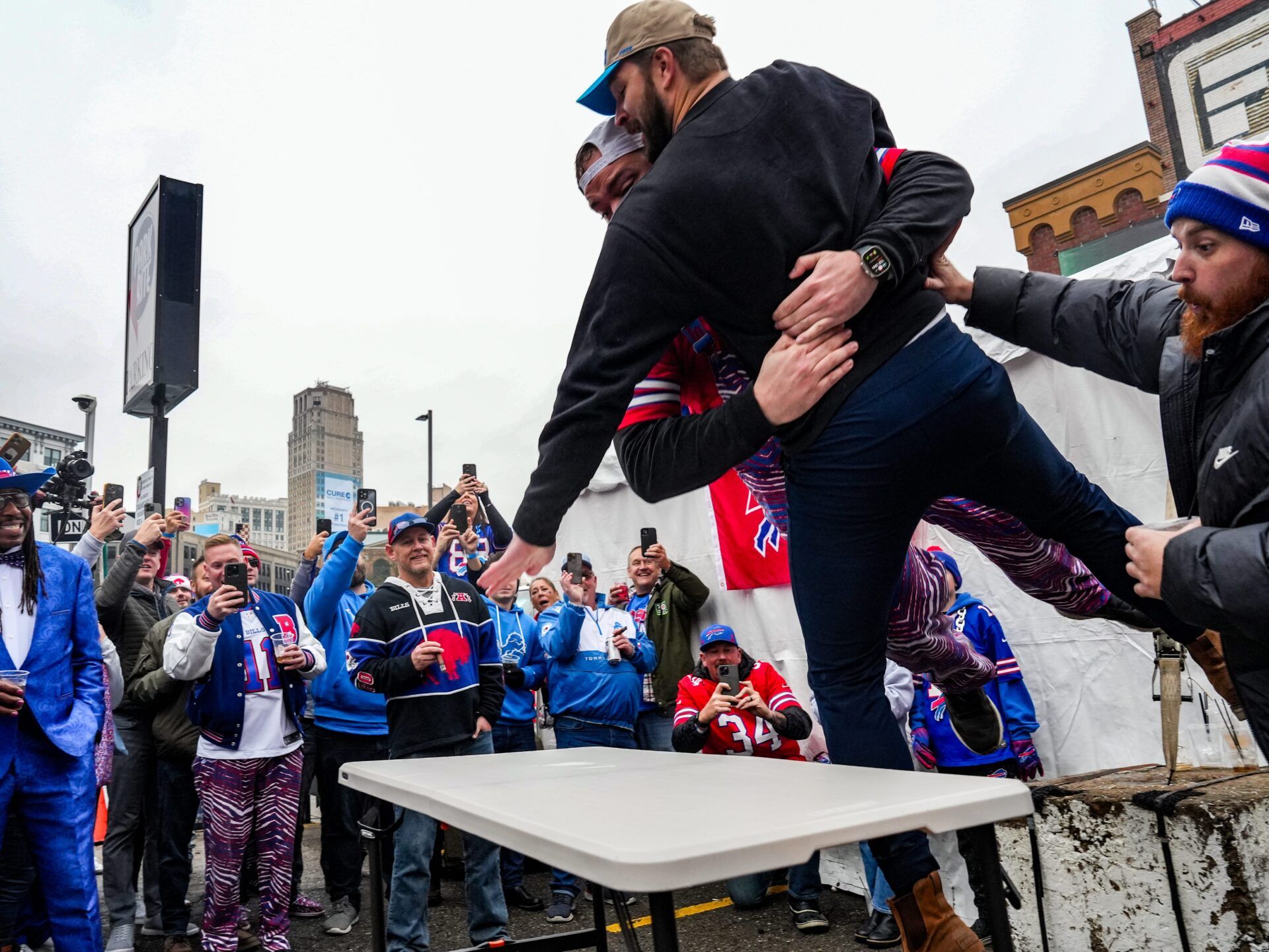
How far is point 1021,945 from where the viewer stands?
2.78 meters

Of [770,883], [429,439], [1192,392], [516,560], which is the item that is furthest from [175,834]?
[429,439]

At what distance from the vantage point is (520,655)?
5.85 metres

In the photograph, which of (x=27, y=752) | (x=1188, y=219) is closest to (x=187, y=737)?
(x=27, y=752)

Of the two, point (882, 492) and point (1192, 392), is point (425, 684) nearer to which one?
point (882, 492)

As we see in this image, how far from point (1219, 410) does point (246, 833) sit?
165 inches

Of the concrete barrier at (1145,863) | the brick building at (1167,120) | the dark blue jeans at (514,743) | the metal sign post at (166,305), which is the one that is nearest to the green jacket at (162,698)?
the dark blue jeans at (514,743)

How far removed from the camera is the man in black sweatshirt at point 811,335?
1.62 metres

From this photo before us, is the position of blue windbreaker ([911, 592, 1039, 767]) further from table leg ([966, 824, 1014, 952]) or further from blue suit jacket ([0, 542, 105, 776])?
blue suit jacket ([0, 542, 105, 776])

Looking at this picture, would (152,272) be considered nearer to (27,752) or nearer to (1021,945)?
(27,752)

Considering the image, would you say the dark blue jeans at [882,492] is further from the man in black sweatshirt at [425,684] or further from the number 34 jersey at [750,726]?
the number 34 jersey at [750,726]

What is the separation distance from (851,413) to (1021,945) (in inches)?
83.0

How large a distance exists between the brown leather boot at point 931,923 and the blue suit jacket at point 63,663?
2.76 m

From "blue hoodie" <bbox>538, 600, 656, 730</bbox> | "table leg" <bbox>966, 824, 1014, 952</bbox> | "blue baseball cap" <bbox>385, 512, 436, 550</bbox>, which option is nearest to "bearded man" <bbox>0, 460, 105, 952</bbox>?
"blue baseball cap" <bbox>385, 512, 436, 550</bbox>

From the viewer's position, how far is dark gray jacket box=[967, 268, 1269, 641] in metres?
1.48
